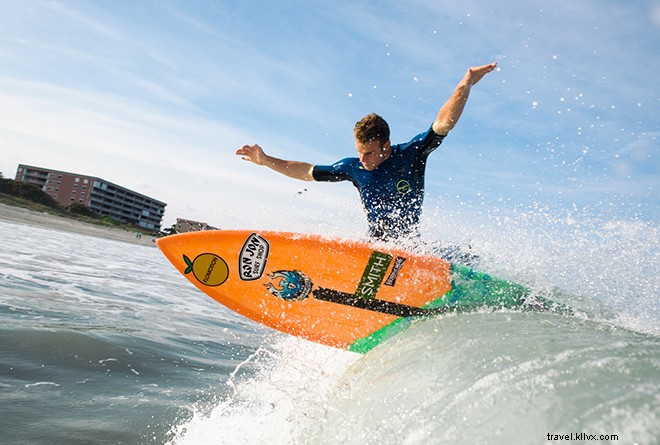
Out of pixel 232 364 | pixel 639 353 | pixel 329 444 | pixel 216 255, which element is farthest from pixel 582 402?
pixel 232 364

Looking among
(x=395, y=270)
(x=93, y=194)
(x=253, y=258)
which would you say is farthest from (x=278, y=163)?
(x=93, y=194)

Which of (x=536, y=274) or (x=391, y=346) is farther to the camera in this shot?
(x=536, y=274)

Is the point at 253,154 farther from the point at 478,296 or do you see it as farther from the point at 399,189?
the point at 478,296

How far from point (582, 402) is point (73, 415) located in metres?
3.20

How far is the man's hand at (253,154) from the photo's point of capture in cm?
493

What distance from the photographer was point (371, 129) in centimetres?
430

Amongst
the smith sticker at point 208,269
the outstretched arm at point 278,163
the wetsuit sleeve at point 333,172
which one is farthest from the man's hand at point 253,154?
the smith sticker at point 208,269

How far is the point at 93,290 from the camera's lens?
8.11 meters

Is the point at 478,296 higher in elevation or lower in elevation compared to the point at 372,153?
lower

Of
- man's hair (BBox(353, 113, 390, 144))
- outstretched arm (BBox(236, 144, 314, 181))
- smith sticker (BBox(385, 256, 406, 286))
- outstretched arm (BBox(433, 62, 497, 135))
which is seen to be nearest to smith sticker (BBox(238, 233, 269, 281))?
outstretched arm (BBox(236, 144, 314, 181))

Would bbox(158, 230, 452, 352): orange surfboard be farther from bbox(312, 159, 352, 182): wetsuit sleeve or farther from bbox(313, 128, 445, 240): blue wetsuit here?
bbox(312, 159, 352, 182): wetsuit sleeve

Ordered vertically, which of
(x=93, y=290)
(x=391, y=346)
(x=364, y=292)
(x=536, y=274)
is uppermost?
(x=536, y=274)

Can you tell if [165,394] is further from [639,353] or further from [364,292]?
[639,353]

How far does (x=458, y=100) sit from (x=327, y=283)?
1.97 meters
